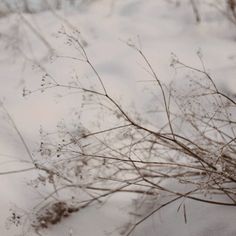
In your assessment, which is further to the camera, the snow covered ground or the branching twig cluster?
the snow covered ground

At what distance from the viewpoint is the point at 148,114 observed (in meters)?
2.45

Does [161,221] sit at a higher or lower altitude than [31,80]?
lower

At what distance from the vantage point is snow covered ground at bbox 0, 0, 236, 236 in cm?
173

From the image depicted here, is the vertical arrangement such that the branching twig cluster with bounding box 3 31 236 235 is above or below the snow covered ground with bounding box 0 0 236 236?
below

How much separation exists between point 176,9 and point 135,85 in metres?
0.83

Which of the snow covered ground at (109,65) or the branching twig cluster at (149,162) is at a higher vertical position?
the snow covered ground at (109,65)

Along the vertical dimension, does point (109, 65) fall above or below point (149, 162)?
above

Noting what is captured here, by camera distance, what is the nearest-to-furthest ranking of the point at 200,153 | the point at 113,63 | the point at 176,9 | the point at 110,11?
the point at 200,153 → the point at 113,63 → the point at 176,9 → the point at 110,11

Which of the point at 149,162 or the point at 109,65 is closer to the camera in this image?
the point at 149,162

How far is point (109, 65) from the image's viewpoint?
2867 millimetres

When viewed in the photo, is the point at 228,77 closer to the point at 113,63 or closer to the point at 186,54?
the point at 186,54

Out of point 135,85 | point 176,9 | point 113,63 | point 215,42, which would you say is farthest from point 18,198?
point 176,9

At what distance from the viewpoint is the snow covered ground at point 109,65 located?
1.73m

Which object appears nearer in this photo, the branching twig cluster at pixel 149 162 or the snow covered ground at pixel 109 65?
the branching twig cluster at pixel 149 162
